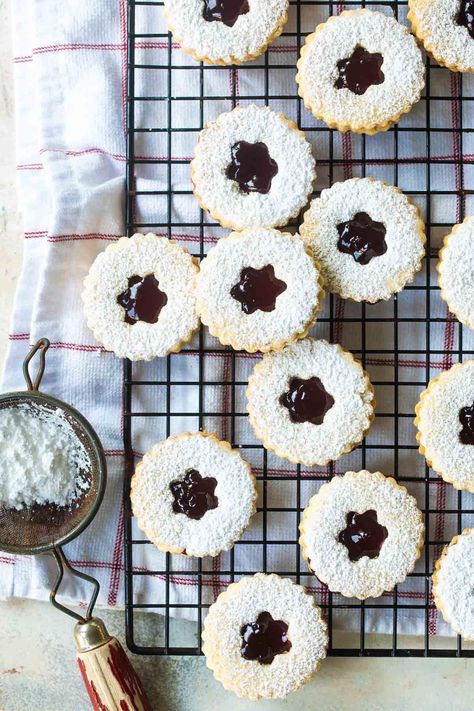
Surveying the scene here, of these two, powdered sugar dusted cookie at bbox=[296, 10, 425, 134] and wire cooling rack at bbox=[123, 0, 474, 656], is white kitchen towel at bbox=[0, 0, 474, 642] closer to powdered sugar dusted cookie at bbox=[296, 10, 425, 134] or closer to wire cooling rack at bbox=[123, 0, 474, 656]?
wire cooling rack at bbox=[123, 0, 474, 656]

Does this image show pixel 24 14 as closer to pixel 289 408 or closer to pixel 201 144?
pixel 201 144

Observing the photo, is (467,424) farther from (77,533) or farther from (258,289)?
(77,533)

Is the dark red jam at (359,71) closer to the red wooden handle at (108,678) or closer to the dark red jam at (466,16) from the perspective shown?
the dark red jam at (466,16)

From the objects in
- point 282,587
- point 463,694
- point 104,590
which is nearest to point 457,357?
point 282,587

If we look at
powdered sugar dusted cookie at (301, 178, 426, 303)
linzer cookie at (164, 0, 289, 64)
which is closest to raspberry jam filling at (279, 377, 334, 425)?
powdered sugar dusted cookie at (301, 178, 426, 303)

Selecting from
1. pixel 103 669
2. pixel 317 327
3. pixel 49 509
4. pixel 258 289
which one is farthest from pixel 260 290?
pixel 103 669
